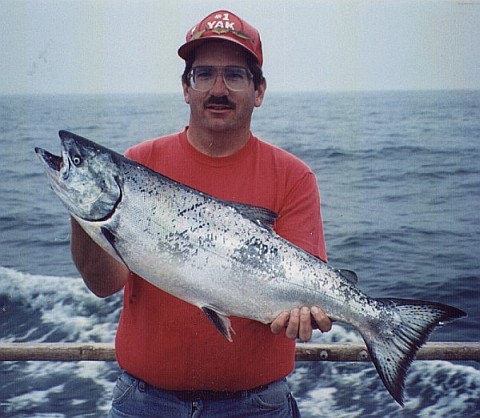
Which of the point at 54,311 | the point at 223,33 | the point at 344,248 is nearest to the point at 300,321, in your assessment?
the point at 223,33

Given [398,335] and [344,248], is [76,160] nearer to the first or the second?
[398,335]

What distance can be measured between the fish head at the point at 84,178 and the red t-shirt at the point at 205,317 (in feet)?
0.82

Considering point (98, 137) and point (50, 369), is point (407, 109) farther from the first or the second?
point (50, 369)

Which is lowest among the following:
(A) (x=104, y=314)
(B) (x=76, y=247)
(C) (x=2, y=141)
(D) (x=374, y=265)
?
(A) (x=104, y=314)

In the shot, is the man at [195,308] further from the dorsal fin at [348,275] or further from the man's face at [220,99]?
the dorsal fin at [348,275]

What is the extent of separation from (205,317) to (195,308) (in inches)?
1.7

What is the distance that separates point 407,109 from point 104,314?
10839 millimetres

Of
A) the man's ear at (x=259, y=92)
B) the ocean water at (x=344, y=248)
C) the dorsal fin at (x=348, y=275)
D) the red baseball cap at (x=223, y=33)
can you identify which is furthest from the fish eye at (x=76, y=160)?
the ocean water at (x=344, y=248)

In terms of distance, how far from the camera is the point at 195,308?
1969 mm

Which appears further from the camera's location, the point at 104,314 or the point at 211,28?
the point at 104,314

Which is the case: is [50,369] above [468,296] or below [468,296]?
below

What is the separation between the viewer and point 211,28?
81.7 inches

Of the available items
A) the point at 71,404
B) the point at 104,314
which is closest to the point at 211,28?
the point at 71,404

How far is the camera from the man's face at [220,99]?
2.01m
